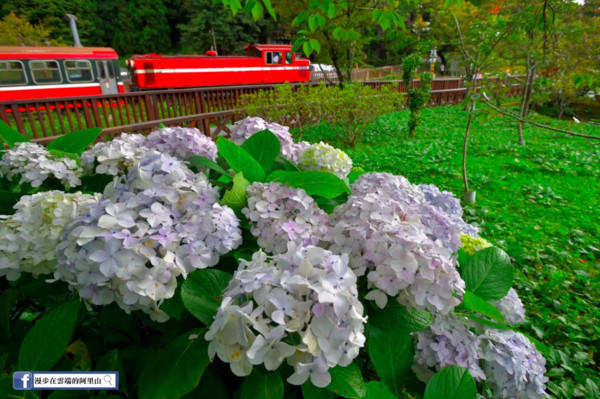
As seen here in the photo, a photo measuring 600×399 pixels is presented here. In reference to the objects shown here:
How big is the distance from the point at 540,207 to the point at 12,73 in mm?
13212

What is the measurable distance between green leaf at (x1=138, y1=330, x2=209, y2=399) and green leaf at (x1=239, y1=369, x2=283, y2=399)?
105mm

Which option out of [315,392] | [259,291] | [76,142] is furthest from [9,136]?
[315,392]

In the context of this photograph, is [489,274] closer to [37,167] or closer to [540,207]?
[37,167]

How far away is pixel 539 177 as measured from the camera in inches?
217

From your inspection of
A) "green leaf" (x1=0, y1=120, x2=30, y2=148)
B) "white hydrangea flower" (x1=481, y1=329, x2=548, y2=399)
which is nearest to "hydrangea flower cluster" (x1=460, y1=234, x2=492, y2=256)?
"white hydrangea flower" (x1=481, y1=329, x2=548, y2=399)

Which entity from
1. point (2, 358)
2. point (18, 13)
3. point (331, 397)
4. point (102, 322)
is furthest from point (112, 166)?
point (18, 13)

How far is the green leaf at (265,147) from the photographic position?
129 cm

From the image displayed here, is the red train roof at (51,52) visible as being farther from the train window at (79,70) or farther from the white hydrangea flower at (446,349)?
the white hydrangea flower at (446,349)

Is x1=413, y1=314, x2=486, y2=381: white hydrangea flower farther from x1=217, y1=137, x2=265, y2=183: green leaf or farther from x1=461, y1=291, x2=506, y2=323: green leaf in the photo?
x1=217, y1=137, x2=265, y2=183: green leaf

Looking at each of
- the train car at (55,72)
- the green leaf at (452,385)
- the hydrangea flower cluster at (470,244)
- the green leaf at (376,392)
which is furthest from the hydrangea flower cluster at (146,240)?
the train car at (55,72)

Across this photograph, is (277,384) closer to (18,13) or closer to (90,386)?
(90,386)

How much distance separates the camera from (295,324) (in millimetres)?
597

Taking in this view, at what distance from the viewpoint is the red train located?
9555 mm

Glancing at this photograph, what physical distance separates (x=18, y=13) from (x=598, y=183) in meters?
30.4
